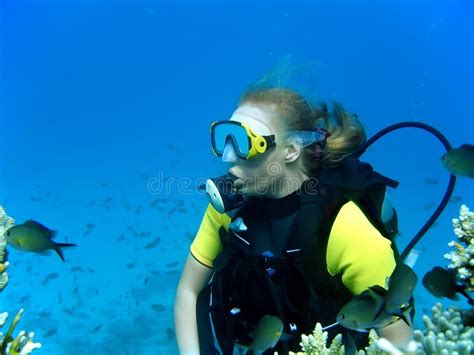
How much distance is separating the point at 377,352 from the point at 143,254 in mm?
9782

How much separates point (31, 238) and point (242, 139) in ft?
6.54

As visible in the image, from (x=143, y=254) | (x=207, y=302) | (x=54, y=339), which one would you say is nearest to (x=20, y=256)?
(x=143, y=254)

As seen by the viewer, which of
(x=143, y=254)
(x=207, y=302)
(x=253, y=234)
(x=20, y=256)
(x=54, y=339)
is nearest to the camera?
(x=253, y=234)

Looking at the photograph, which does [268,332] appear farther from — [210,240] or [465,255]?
[465,255]

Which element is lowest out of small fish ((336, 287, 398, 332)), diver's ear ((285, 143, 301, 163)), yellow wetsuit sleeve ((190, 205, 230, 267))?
small fish ((336, 287, 398, 332))

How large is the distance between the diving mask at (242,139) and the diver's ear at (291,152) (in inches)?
4.9

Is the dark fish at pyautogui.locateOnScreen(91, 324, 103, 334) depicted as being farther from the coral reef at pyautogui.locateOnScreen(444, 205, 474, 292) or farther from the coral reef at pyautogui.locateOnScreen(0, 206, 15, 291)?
the coral reef at pyautogui.locateOnScreen(444, 205, 474, 292)

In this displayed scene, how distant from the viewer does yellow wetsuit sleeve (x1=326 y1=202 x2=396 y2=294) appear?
2184 mm

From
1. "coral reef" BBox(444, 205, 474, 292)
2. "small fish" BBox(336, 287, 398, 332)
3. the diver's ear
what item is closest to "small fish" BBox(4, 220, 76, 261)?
the diver's ear

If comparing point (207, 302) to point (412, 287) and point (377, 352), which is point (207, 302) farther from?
point (412, 287)

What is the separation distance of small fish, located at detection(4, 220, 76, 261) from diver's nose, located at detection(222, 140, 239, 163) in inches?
59.2

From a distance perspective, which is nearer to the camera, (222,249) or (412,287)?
(412,287)

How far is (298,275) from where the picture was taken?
97.5 inches

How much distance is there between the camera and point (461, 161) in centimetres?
359
